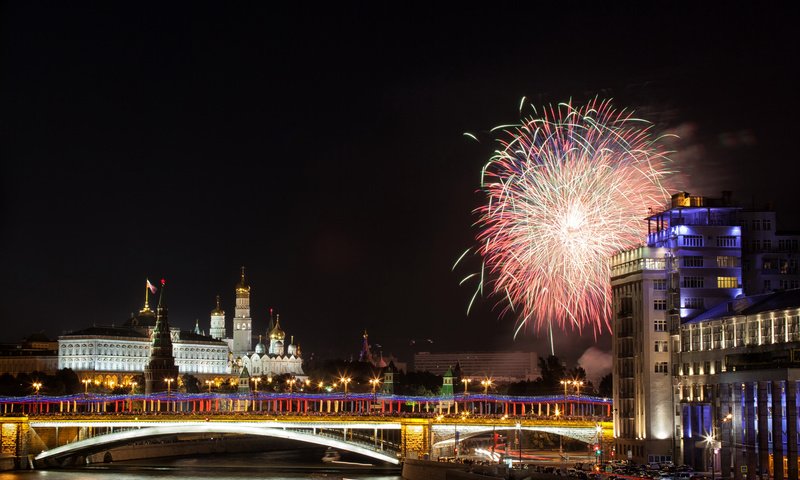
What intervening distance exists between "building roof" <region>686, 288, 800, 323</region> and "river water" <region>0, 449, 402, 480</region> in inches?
1039

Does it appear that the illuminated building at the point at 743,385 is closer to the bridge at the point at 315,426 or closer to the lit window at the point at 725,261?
the lit window at the point at 725,261

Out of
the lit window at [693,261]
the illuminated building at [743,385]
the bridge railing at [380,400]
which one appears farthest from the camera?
the bridge railing at [380,400]

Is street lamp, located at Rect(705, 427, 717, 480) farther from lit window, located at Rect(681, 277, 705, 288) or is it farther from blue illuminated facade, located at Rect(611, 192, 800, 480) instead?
lit window, located at Rect(681, 277, 705, 288)

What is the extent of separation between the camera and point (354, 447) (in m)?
99.8

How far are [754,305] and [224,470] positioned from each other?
169 ft

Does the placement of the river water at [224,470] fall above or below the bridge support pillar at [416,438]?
below

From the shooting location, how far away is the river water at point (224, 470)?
10225 cm

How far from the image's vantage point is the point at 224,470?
113m

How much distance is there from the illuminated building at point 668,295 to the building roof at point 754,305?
202cm

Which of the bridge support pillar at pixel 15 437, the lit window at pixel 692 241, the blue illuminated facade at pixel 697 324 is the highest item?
the lit window at pixel 692 241

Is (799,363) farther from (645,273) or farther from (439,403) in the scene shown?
(439,403)

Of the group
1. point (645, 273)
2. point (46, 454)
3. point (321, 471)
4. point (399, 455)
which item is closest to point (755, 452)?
point (645, 273)

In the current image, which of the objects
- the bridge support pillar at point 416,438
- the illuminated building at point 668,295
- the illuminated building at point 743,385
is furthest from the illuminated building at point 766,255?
the bridge support pillar at point 416,438

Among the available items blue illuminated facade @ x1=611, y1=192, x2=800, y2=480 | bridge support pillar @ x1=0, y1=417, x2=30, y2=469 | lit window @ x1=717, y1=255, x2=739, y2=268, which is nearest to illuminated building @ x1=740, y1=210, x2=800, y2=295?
blue illuminated facade @ x1=611, y1=192, x2=800, y2=480
